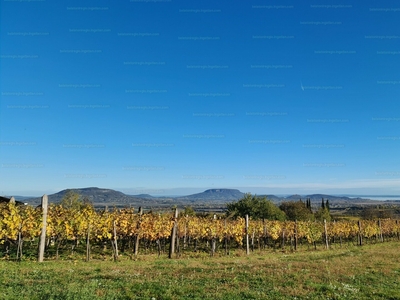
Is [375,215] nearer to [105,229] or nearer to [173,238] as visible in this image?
[173,238]

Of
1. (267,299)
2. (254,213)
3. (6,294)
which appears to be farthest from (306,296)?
(254,213)

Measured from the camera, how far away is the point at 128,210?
23891mm

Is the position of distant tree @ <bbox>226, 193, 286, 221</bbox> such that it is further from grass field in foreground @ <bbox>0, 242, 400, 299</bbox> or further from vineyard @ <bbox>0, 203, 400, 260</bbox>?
grass field in foreground @ <bbox>0, 242, 400, 299</bbox>

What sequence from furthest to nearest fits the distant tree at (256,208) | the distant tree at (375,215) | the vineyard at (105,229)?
the distant tree at (375,215)
the distant tree at (256,208)
the vineyard at (105,229)

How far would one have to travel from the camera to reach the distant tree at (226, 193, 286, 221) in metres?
59.1

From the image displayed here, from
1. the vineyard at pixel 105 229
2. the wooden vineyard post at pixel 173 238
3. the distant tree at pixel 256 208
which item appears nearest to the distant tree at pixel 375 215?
the distant tree at pixel 256 208

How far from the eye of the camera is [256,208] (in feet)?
197

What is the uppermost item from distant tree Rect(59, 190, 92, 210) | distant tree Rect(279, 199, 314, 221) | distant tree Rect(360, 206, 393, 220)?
distant tree Rect(59, 190, 92, 210)

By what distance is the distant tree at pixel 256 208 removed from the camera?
59.1m

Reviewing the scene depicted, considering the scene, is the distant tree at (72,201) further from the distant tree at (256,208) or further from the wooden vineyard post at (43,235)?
the distant tree at (256,208)

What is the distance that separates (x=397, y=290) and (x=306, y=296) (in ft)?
12.6

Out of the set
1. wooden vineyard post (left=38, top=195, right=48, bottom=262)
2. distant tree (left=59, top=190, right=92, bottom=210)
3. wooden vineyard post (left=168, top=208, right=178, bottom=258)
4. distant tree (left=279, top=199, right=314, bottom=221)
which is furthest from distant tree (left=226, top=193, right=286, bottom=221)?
wooden vineyard post (left=38, top=195, right=48, bottom=262)

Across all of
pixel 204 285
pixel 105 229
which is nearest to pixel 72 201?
pixel 105 229

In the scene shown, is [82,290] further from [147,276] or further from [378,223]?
[378,223]
